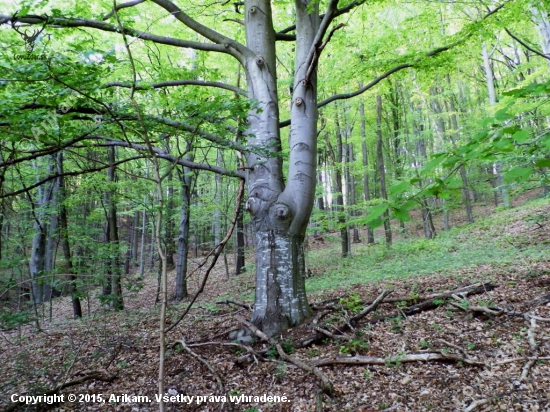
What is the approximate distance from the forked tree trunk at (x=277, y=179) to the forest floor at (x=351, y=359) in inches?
17.5

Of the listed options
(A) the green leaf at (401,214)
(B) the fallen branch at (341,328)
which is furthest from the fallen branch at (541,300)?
(A) the green leaf at (401,214)

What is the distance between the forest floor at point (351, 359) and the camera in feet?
9.29

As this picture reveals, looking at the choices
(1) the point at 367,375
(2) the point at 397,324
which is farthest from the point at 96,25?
(2) the point at 397,324

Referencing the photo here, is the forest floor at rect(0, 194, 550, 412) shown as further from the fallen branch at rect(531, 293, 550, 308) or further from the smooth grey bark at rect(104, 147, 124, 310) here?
the smooth grey bark at rect(104, 147, 124, 310)

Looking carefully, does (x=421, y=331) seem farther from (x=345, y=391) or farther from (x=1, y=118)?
(x=1, y=118)

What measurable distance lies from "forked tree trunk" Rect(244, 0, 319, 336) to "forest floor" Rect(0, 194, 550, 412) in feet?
1.46

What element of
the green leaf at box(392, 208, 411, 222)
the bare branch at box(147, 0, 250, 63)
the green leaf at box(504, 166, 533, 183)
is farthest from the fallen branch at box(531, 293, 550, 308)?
the bare branch at box(147, 0, 250, 63)

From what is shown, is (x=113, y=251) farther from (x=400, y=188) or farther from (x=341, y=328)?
(x=400, y=188)

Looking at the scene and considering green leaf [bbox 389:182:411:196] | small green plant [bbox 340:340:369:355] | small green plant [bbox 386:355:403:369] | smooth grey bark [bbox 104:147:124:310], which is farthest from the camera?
smooth grey bark [bbox 104:147:124:310]

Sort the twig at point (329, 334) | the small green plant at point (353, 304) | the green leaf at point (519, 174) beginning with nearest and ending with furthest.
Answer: the green leaf at point (519, 174) < the twig at point (329, 334) < the small green plant at point (353, 304)

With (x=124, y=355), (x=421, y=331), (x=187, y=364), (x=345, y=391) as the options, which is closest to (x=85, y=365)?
(x=124, y=355)

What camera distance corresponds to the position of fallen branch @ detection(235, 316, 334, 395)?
298 centimetres

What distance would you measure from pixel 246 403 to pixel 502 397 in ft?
7.50

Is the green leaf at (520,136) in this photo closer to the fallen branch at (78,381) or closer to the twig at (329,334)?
the twig at (329,334)
